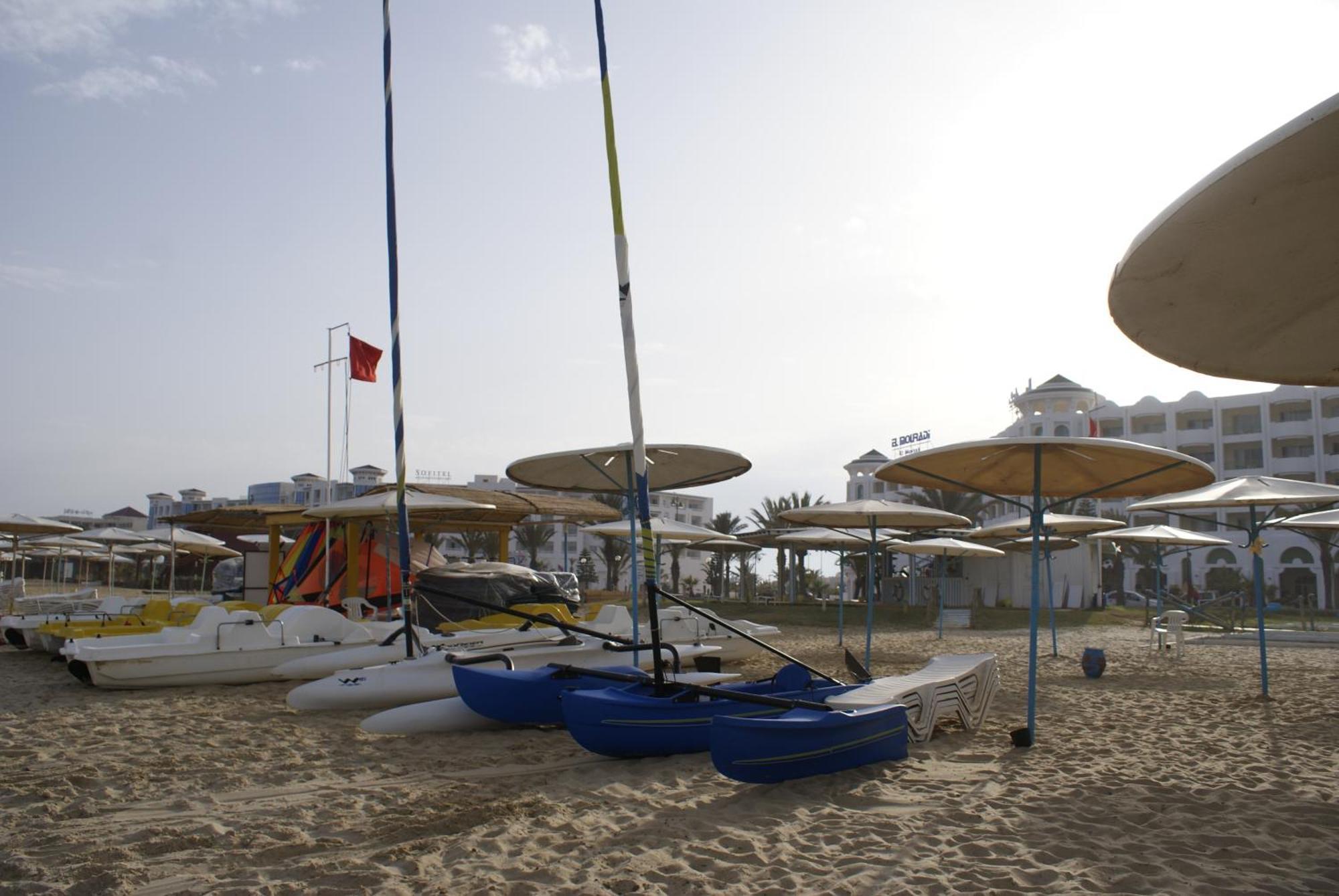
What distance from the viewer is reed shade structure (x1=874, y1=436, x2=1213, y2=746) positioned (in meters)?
6.97

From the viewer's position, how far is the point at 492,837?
4.76 metres

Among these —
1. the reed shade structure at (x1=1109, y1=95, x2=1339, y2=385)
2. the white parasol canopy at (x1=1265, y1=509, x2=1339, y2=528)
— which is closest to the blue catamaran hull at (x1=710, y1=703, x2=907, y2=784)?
the reed shade structure at (x1=1109, y1=95, x2=1339, y2=385)

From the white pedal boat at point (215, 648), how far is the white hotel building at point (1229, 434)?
133ft

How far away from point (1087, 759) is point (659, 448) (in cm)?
492

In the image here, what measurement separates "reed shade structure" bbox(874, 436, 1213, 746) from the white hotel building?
132 feet

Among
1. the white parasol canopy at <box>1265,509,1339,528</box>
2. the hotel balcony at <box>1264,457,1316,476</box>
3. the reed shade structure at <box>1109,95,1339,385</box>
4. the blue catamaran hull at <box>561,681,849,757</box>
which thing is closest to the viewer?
the reed shade structure at <box>1109,95,1339,385</box>

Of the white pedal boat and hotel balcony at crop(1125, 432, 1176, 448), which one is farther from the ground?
hotel balcony at crop(1125, 432, 1176, 448)

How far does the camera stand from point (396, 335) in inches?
389

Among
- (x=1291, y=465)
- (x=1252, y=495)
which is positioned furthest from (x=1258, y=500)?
(x=1291, y=465)

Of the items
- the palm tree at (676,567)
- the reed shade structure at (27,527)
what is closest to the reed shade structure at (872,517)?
the reed shade structure at (27,527)

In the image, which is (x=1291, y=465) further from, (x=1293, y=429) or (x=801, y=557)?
(x=801, y=557)

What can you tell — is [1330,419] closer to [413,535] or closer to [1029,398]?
[1029,398]

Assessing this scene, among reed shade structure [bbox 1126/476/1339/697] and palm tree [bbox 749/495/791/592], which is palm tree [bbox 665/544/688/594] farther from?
reed shade structure [bbox 1126/476/1339/697]

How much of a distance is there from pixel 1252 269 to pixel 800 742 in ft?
11.7
